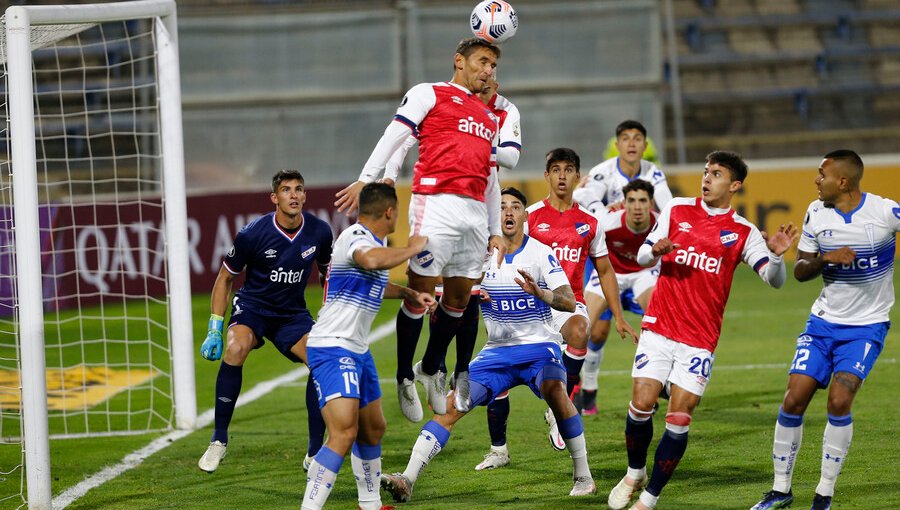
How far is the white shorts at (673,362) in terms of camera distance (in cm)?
717

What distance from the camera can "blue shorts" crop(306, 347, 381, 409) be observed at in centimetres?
661

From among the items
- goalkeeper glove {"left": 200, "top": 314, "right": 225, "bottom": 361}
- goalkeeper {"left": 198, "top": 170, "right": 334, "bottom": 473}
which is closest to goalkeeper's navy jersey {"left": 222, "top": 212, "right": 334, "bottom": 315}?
goalkeeper {"left": 198, "top": 170, "right": 334, "bottom": 473}

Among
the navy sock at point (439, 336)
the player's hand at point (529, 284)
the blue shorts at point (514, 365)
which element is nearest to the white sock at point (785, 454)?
the blue shorts at point (514, 365)

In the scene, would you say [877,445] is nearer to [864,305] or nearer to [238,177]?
[864,305]

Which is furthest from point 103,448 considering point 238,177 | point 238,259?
point 238,177

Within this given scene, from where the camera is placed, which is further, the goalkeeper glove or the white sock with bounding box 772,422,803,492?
the goalkeeper glove

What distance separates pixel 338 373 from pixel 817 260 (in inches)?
110

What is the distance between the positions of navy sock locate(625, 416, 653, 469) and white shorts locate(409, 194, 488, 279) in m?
1.42

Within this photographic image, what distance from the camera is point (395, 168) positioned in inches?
278

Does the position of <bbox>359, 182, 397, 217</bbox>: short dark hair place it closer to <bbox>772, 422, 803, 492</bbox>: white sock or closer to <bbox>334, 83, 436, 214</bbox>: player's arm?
<bbox>334, 83, 436, 214</bbox>: player's arm

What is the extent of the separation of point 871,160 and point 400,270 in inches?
342

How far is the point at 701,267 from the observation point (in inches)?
288

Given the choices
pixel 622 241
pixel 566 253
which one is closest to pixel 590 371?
pixel 622 241

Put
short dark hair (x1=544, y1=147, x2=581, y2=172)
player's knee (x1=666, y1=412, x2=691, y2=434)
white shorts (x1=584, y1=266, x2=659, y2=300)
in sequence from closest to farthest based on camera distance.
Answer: player's knee (x1=666, y1=412, x2=691, y2=434)
short dark hair (x1=544, y1=147, x2=581, y2=172)
white shorts (x1=584, y1=266, x2=659, y2=300)
